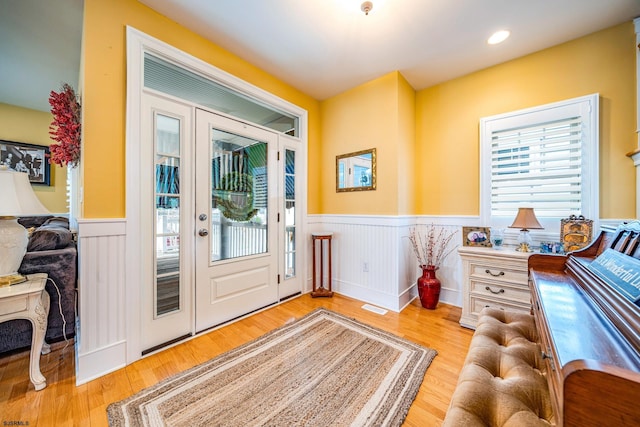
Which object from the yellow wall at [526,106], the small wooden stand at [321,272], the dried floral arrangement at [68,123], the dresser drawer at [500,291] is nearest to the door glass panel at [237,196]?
the small wooden stand at [321,272]

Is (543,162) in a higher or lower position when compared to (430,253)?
higher

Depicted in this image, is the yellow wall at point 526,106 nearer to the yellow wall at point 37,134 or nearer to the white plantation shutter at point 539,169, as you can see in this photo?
the white plantation shutter at point 539,169

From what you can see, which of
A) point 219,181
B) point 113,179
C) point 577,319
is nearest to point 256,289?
point 219,181

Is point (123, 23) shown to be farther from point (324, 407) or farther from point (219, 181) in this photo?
point (324, 407)

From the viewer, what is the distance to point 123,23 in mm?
1706

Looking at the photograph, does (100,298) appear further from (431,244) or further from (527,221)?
(527,221)

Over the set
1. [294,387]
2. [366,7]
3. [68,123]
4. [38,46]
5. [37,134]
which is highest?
[38,46]

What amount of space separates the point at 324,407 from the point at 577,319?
49.9 inches

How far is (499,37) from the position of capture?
2107mm

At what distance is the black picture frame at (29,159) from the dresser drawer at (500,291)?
20.6 feet

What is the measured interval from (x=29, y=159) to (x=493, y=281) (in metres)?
6.61

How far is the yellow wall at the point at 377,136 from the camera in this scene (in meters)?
2.66

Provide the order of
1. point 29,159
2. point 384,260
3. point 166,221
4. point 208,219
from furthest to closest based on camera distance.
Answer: point 29,159, point 384,260, point 208,219, point 166,221

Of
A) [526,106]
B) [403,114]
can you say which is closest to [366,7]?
[403,114]
